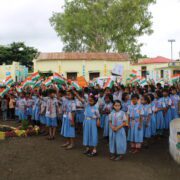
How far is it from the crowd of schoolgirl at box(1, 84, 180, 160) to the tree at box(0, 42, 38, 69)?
29908mm

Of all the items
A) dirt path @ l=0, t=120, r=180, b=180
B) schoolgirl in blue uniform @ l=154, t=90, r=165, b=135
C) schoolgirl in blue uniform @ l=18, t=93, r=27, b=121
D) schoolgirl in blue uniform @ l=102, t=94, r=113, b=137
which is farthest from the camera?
schoolgirl in blue uniform @ l=18, t=93, r=27, b=121

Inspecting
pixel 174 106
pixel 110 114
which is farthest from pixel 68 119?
pixel 174 106

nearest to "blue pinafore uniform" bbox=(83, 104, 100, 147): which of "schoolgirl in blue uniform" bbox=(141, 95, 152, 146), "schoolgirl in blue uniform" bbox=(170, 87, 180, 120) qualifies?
"schoolgirl in blue uniform" bbox=(141, 95, 152, 146)

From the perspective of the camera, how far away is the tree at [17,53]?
40125 millimetres

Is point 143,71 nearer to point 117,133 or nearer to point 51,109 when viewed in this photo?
point 51,109

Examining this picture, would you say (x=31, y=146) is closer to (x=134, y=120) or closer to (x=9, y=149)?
(x=9, y=149)

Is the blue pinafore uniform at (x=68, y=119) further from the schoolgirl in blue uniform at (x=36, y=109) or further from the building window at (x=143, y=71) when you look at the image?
the building window at (x=143, y=71)

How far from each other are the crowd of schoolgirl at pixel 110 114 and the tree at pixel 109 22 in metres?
22.7

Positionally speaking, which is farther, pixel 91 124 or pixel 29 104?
pixel 29 104

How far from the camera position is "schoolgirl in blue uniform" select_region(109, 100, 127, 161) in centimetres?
666

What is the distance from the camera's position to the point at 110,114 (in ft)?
22.4

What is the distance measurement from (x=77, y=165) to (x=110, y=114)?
1.38 metres

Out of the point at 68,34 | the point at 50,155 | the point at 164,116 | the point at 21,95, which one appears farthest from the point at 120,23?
the point at 50,155

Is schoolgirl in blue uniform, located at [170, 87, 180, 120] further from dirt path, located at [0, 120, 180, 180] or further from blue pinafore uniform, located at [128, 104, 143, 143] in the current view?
blue pinafore uniform, located at [128, 104, 143, 143]
